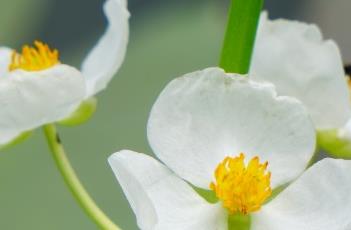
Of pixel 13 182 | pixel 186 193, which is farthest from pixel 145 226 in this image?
pixel 13 182

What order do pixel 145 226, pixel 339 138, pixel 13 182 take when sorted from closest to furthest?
pixel 145 226 → pixel 339 138 → pixel 13 182

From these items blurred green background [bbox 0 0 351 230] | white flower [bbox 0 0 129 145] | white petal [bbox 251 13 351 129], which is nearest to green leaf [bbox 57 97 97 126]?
white flower [bbox 0 0 129 145]

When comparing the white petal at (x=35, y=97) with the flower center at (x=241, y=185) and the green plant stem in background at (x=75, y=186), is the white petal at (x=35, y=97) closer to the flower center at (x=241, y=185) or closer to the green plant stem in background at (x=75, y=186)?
the green plant stem in background at (x=75, y=186)

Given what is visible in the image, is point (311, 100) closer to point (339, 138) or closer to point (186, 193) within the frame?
point (339, 138)

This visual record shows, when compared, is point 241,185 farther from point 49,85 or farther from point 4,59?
point 4,59

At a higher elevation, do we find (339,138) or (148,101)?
(339,138)

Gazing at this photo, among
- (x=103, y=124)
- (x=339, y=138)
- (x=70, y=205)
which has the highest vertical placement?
(x=339, y=138)

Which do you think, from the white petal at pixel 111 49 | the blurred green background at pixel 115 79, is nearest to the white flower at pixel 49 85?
the white petal at pixel 111 49
